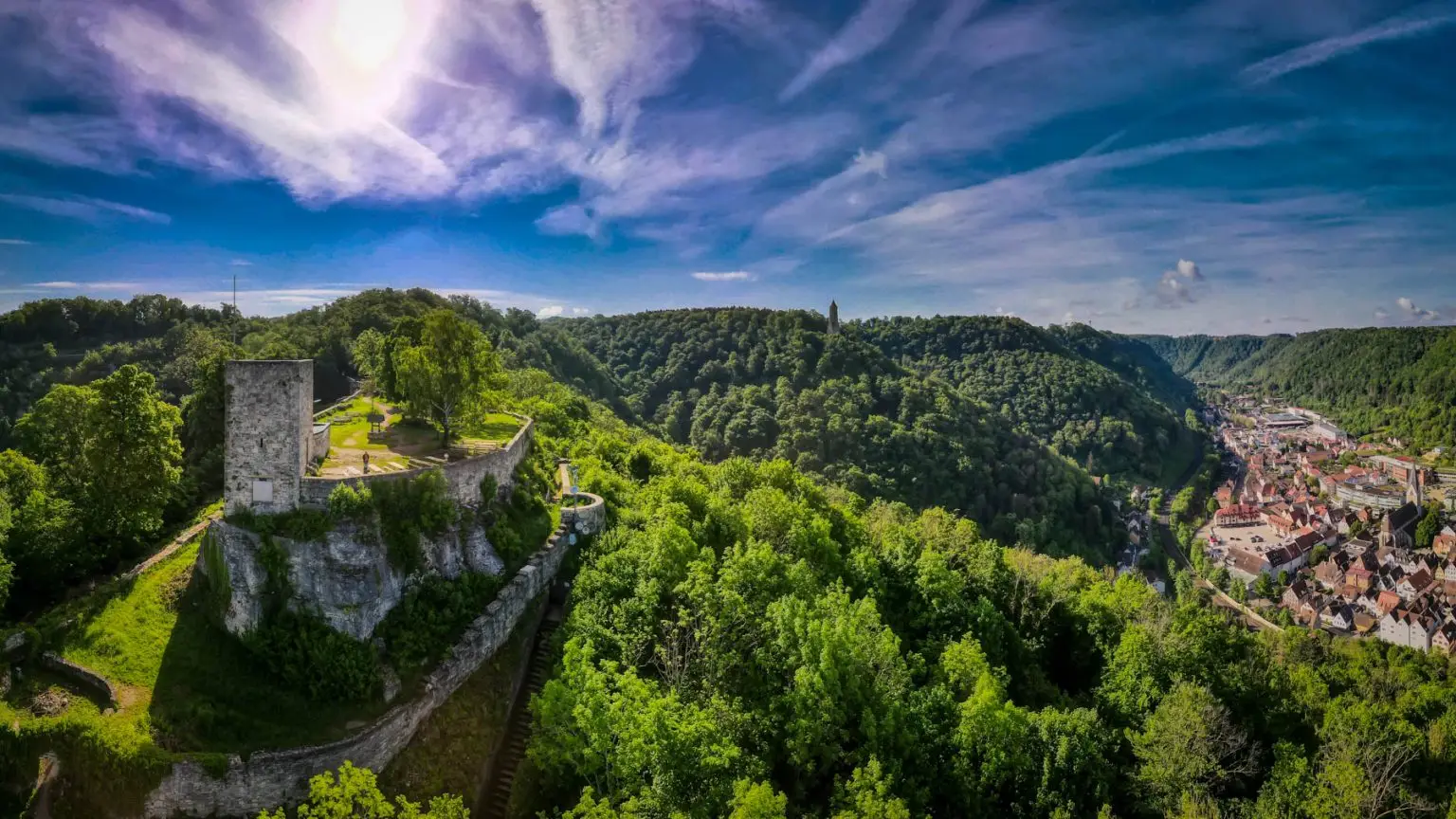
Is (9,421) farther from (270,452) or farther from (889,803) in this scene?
(889,803)

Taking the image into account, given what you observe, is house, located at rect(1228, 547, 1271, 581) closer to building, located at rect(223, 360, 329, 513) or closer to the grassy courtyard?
the grassy courtyard

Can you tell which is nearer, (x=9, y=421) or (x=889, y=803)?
(x=889, y=803)

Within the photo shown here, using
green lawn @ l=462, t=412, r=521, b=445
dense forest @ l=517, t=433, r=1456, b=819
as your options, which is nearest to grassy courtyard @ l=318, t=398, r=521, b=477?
green lawn @ l=462, t=412, r=521, b=445

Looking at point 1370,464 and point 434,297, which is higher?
point 434,297

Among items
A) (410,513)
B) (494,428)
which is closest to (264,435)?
(410,513)

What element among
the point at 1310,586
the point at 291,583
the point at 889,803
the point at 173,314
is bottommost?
the point at 1310,586

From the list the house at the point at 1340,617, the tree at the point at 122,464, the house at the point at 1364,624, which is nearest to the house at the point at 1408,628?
the house at the point at 1364,624

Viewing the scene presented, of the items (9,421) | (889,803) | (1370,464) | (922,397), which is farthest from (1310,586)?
(9,421)
